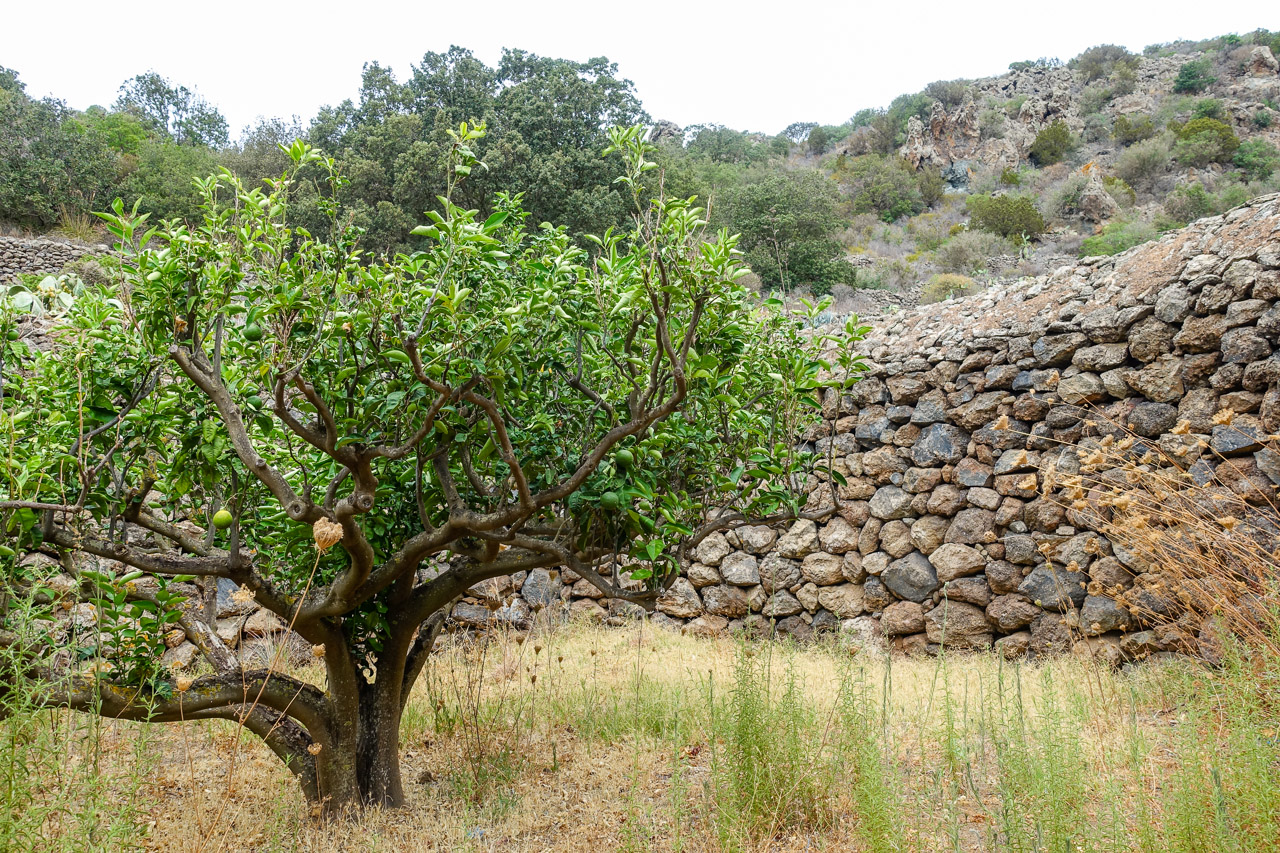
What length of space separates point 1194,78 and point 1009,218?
37.3ft

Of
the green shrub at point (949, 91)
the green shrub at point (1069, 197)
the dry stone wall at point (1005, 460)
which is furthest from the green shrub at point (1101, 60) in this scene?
the dry stone wall at point (1005, 460)

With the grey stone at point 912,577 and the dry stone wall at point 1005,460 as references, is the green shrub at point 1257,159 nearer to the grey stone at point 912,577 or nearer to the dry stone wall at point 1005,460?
the dry stone wall at point 1005,460

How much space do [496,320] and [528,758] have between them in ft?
8.22

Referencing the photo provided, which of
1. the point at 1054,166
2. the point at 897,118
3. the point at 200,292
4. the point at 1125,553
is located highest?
the point at 897,118

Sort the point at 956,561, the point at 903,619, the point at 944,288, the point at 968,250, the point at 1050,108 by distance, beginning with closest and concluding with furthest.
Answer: the point at 956,561
the point at 903,619
the point at 944,288
the point at 968,250
the point at 1050,108

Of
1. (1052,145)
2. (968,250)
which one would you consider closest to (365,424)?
(968,250)

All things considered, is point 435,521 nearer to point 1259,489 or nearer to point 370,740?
point 370,740

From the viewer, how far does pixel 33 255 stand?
1127cm

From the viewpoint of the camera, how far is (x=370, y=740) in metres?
3.12

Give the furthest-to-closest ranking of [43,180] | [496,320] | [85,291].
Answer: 1. [43,180]
2. [85,291]
3. [496,320]

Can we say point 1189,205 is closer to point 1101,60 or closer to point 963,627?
point 963,627

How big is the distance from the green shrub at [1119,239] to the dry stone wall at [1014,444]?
7.43m

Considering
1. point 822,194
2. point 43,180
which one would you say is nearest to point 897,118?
point 822,194

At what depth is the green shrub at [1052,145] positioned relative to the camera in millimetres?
22016
